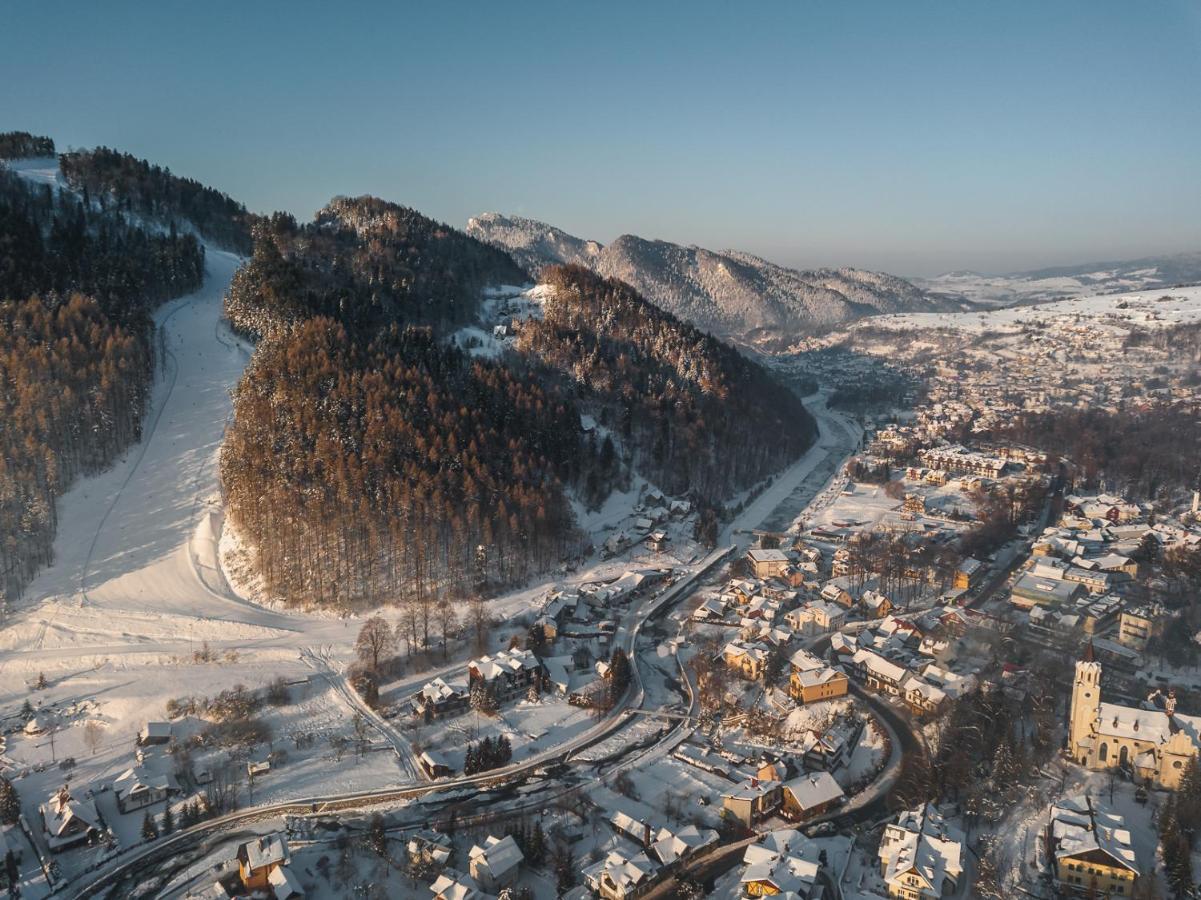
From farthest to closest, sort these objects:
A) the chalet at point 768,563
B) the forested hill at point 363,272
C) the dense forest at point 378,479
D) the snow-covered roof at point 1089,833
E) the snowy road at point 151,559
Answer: the forested hill at point 363,272 < the chalet at point 768,563 < the dense forest at point 378,479 < the snowy road at point 151,559 < the snow-covered roof at point 1089,833

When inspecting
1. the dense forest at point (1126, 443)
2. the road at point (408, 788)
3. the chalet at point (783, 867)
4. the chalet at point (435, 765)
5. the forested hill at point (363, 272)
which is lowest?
the road at point (408, 788)

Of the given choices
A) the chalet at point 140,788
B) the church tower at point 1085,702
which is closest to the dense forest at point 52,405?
the chalet at point 140,788

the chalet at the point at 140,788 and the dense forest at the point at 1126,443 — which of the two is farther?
the dense forest at the point at 1126,443

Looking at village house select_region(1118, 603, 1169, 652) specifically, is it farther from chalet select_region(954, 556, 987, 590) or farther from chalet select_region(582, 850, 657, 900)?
chalet select_region(582, 850, 657, 900)

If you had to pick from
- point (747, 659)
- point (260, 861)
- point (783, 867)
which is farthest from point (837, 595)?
point (260, 861)

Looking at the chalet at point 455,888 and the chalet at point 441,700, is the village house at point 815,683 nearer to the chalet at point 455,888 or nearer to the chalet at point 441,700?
the chalet at point 441,700

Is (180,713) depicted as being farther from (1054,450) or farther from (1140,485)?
(1054,450)

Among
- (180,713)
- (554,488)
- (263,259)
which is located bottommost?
(180,713)

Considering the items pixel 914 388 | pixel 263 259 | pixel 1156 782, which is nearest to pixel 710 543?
pixel 1156 782

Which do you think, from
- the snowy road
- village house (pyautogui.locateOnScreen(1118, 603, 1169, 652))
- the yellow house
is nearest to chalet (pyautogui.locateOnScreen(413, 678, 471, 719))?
the snowy road
